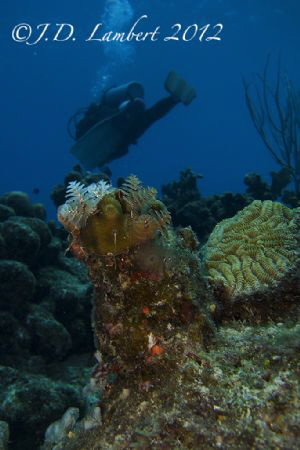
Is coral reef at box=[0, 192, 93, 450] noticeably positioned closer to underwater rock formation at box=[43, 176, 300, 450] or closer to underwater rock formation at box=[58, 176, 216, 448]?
underwater rock formation at box=[43, 176, 300, 450]

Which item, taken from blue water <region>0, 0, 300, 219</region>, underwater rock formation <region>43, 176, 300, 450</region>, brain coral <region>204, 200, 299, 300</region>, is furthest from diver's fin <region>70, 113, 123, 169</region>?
blue water <region>0, 0, 300, 219</region>

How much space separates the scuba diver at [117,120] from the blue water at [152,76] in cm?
2328

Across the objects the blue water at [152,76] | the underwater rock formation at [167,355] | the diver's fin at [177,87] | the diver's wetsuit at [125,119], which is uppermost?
the blue water at [152,76]

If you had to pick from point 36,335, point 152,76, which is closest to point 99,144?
point 36,335

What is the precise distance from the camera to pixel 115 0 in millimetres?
38375

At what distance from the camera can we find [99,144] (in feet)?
41.5

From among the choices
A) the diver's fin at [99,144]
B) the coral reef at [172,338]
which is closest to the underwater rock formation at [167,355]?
the coral reef at [172,338]

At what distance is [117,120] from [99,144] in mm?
1021

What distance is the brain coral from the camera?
8.99 feet

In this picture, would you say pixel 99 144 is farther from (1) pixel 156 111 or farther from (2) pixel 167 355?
(2) pixel 167 355

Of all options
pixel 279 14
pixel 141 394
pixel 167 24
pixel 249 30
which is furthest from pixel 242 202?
pixel 167 24

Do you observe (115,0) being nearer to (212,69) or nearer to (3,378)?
(212,69)

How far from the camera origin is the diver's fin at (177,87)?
13312mm

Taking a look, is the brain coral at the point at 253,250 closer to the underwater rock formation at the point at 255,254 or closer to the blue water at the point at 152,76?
the underwater rock formation at the point at 255,254
